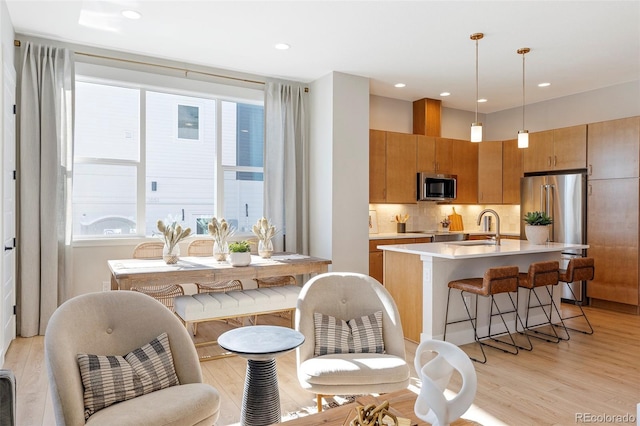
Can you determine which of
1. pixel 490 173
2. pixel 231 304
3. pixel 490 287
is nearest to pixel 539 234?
pixel 490 287

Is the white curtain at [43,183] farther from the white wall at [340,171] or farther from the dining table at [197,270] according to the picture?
the white wall at [340,171]

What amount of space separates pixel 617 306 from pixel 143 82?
19.9 feet

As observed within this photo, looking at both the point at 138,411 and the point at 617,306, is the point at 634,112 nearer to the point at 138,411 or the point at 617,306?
the point at 617,306

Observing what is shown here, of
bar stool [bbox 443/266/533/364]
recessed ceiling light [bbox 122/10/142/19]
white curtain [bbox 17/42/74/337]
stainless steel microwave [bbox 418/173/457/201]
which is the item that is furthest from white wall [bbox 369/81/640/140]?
white curtain [bbox 17/42/74/337]

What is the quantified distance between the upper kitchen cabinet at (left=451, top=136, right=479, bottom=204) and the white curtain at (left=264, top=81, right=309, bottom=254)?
2.53 m

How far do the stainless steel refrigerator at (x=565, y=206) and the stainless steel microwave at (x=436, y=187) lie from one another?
1098 mm

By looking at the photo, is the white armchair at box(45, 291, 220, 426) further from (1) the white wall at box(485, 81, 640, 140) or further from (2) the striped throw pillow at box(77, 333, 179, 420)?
(1) the white wall at box(485, 81, 640, 140)

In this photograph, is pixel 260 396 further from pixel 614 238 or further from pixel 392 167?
pixel 614 238

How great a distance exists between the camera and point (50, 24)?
12.7ft

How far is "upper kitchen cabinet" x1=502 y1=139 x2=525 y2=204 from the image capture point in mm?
6492

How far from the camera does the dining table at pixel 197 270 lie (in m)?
3.38

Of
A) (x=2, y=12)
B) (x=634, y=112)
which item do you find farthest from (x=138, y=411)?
(x=634, y=112)

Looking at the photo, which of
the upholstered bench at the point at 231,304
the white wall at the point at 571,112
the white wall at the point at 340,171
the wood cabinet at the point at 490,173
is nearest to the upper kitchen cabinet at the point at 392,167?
the white wall at the point at 340,171

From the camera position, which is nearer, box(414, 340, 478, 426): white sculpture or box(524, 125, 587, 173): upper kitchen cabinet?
box(414, 340, 478, 426): white sculpture
